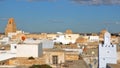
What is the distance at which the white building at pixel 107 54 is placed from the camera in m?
24.7

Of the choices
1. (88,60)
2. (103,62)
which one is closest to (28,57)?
(88,60)

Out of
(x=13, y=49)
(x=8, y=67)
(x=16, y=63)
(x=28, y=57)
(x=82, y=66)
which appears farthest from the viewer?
(x=13, y=49)

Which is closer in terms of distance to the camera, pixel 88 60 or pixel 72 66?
pixel 72 66

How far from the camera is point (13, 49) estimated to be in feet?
114

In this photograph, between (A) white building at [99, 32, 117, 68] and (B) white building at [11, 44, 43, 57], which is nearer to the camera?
(A) white building at [99, 32, 117, 68]

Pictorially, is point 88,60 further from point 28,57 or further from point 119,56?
point 28,57

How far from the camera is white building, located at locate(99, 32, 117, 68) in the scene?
24688mm

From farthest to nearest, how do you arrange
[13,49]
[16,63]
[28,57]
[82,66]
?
[13,49] < [28,57] < [16,63] < [82,66]

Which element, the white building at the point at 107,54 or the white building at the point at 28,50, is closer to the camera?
the white building at the point at 107,54

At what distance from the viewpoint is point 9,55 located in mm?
30328

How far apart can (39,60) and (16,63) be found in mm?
1804

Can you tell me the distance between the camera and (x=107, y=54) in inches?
979

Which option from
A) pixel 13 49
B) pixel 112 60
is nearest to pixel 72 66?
pixel 112 60

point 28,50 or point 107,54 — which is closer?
point 107,54
